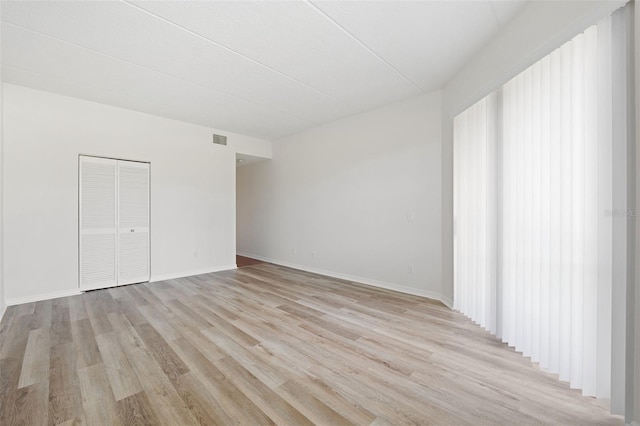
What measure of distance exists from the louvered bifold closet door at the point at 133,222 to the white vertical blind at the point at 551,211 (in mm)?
5100

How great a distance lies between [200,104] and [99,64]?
4.14ft

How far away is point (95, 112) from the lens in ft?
12.4

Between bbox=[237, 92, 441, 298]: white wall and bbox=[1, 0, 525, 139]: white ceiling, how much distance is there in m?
0.67

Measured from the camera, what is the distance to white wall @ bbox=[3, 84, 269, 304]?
3188mm

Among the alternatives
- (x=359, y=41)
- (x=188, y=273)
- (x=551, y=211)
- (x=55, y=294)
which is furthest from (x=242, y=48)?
(x=55, y=294)

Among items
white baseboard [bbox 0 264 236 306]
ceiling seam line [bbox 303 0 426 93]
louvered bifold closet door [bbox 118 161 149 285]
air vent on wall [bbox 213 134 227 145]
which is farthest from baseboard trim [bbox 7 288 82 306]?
ceiling seam line [bbox 303 0 426 93]

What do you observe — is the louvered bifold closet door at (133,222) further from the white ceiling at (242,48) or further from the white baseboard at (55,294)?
the white ceiling at (242,48)

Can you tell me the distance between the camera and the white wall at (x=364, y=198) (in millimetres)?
3492

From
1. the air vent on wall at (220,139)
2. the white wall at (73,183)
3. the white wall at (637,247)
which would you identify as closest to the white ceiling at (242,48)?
the white wall at (73,183)

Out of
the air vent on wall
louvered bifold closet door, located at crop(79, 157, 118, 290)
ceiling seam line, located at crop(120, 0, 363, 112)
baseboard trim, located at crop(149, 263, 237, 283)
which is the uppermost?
ceiling seam line, located at crop(120, 0, 363, 112)

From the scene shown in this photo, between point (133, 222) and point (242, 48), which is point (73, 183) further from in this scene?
point (242, 48)

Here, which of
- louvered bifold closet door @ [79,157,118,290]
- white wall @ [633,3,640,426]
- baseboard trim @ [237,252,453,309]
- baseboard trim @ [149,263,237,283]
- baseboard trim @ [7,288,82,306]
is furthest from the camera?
baseboard trim @ [149,263,237,283]

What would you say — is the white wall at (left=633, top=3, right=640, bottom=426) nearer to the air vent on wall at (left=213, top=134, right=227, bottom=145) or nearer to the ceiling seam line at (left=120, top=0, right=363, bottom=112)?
the ceiling seam line at (left=120, top=0, right=363, bottom=112)

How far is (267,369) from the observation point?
1826mm
